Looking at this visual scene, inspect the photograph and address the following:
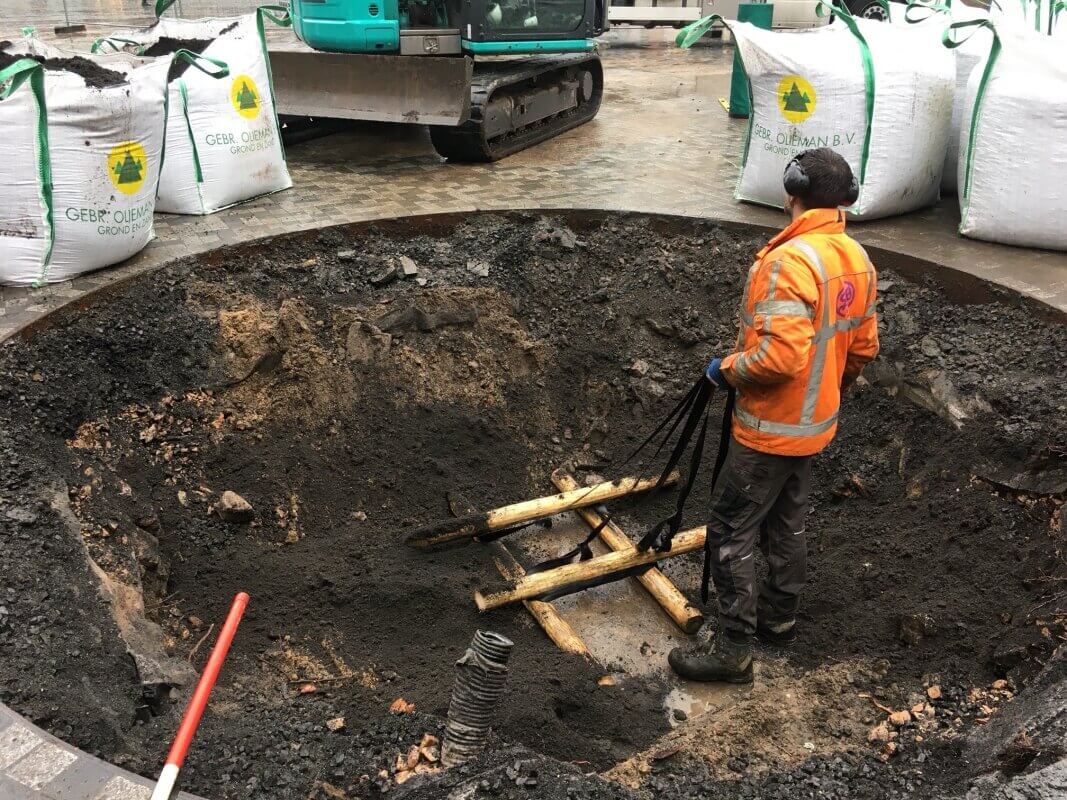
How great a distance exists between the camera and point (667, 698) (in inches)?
137

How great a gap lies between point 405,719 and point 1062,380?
133 inches

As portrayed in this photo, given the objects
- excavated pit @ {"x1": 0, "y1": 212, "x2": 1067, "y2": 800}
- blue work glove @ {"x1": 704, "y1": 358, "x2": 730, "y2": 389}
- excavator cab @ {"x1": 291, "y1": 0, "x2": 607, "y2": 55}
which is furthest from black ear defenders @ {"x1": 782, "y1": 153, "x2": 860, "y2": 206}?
excavator cab @ {"x1": 291, "y1": 0, "x2": 607, "y2": 55}

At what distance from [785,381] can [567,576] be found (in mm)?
1419

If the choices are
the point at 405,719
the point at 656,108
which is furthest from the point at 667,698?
the point at 656,108

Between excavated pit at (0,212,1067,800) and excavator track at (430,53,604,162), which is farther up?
excavator track at (430,53,604,162)

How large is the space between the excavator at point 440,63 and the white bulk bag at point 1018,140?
3.86 metres

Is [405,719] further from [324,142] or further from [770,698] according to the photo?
[324,142]

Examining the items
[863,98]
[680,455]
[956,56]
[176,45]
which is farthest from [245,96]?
[956,56]

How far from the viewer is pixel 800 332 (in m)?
2.74

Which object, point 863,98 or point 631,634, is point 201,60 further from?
Answer: point 631,634

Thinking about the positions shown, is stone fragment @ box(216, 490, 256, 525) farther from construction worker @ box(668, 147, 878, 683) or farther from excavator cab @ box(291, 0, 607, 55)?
excavator cab @ box(291, 0, 607, 55)

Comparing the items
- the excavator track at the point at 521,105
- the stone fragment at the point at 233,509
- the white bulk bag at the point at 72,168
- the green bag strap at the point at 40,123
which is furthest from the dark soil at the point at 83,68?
the excavator track at the point at 521,105

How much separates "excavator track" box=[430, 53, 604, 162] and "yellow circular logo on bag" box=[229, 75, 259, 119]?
184cm

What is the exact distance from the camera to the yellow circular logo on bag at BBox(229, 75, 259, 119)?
6.08 m
